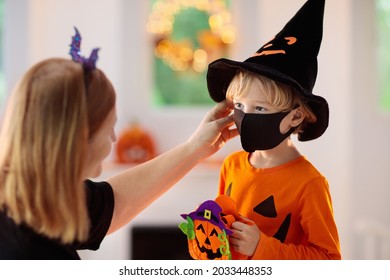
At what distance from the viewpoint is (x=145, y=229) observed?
2398mm

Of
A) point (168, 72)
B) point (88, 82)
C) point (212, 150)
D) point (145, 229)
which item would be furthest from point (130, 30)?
point (88, 82)

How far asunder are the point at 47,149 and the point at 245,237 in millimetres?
294

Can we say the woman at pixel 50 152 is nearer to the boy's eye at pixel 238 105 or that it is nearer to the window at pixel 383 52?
the boy's eye at pixel 238 105

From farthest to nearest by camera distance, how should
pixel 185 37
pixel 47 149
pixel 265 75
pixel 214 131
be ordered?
pixel 185 37, pixel 214 131, pixel 265 75, pixel 47 149

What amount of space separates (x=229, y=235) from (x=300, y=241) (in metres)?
0.12

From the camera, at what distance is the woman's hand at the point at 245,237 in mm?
745

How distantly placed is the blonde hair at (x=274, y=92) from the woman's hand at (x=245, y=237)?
0.18 meters

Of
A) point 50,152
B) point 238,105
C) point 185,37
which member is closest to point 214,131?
point 238,105

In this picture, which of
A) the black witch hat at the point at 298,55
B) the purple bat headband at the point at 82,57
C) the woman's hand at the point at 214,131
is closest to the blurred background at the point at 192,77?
the woman's hand at the point at 214,131

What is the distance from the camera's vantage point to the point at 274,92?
79 centimetres

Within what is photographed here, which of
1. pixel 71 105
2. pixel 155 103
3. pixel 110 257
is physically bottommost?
pixel 110 257

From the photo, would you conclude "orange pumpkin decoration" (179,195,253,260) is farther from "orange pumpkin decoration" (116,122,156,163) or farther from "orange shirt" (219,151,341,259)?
"orange pumpkin decoration" (116,122,156,163)

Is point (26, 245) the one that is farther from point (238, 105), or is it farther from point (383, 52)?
point (383, 52)

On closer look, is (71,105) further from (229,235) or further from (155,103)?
(155,103)
